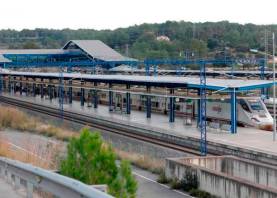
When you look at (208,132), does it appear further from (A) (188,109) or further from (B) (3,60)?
(B) (3,60)

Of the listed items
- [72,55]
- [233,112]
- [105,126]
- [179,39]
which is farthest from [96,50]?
[233,112]

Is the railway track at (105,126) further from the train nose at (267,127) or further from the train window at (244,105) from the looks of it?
the train nose at (267,127)

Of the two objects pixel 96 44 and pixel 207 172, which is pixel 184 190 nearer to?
pixel 207 172

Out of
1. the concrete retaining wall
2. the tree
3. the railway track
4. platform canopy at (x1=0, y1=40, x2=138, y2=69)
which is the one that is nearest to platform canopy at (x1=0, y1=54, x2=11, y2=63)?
platform canopy at (x1=0, y1=40, x2=138, y2=69)

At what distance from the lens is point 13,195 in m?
7.87

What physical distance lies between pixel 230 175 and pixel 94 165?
929cm

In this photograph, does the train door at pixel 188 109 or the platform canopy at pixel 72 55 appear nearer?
the train door at pixel 188 109

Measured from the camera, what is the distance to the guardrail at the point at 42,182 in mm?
5648

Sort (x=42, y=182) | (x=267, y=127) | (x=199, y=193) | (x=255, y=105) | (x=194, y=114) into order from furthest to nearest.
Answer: (x=194, y=114) < (x=255, y=105) < (x=267, y=127) < (x=199, y=193) < (x=42, y=182)

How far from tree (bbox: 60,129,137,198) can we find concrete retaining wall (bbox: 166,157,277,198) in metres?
5.38

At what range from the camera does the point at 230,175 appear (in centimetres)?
1766

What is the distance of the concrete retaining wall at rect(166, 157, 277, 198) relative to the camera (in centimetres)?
1449

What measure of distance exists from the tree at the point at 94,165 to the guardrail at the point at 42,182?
1030 millimetres

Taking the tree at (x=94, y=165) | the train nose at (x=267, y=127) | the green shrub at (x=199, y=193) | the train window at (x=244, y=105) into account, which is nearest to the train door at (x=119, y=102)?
the train window at (x=244, y=105)
